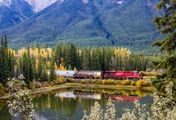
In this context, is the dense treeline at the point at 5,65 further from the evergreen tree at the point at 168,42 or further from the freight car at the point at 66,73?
the evergreen tree at the point at 168,42

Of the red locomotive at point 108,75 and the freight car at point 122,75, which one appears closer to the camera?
the freight car at point 122,75

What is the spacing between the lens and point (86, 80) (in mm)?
176375

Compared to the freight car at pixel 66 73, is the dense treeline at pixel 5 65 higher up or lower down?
higher up

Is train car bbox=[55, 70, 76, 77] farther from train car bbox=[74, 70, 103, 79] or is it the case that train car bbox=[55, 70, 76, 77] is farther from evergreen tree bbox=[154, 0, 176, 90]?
evergreen tree bbox=[154, 0, 176, 90]

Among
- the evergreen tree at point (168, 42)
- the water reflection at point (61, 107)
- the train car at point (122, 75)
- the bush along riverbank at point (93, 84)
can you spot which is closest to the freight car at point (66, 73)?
the bush along riverbank at point (93, 84)

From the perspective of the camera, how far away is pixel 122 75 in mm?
182125

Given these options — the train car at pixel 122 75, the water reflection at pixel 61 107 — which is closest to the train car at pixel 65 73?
the train car at pixel 122 75

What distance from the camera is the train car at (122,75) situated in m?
179

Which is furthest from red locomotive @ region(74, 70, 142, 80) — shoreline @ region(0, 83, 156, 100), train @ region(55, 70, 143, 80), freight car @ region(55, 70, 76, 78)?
shoreline @ region(0, 83, 156, 100)

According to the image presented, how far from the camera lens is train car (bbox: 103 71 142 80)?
179000 millimetres

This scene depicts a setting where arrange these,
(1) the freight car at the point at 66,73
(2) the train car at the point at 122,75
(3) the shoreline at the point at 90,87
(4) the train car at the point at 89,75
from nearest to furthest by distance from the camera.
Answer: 1. (3) the shoreline at the point at 90,87
2. (2) the train car at the point at 122,75
3. (4) the train car at the point at 89,75
4. (1) the freight car at the point at 66,73

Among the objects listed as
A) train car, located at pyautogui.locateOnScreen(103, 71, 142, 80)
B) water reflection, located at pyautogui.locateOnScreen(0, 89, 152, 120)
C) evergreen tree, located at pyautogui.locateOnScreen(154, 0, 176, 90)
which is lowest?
water reflection, located at pyautogui.locateOnScreen(0, 89, 152, 120)

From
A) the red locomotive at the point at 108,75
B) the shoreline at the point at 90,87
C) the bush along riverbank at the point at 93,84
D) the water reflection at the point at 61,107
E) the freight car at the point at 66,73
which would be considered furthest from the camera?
the freight car at the point at 66,73

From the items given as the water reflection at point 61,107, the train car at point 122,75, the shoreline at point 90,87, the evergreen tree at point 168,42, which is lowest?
the water reflection at point 61,107
